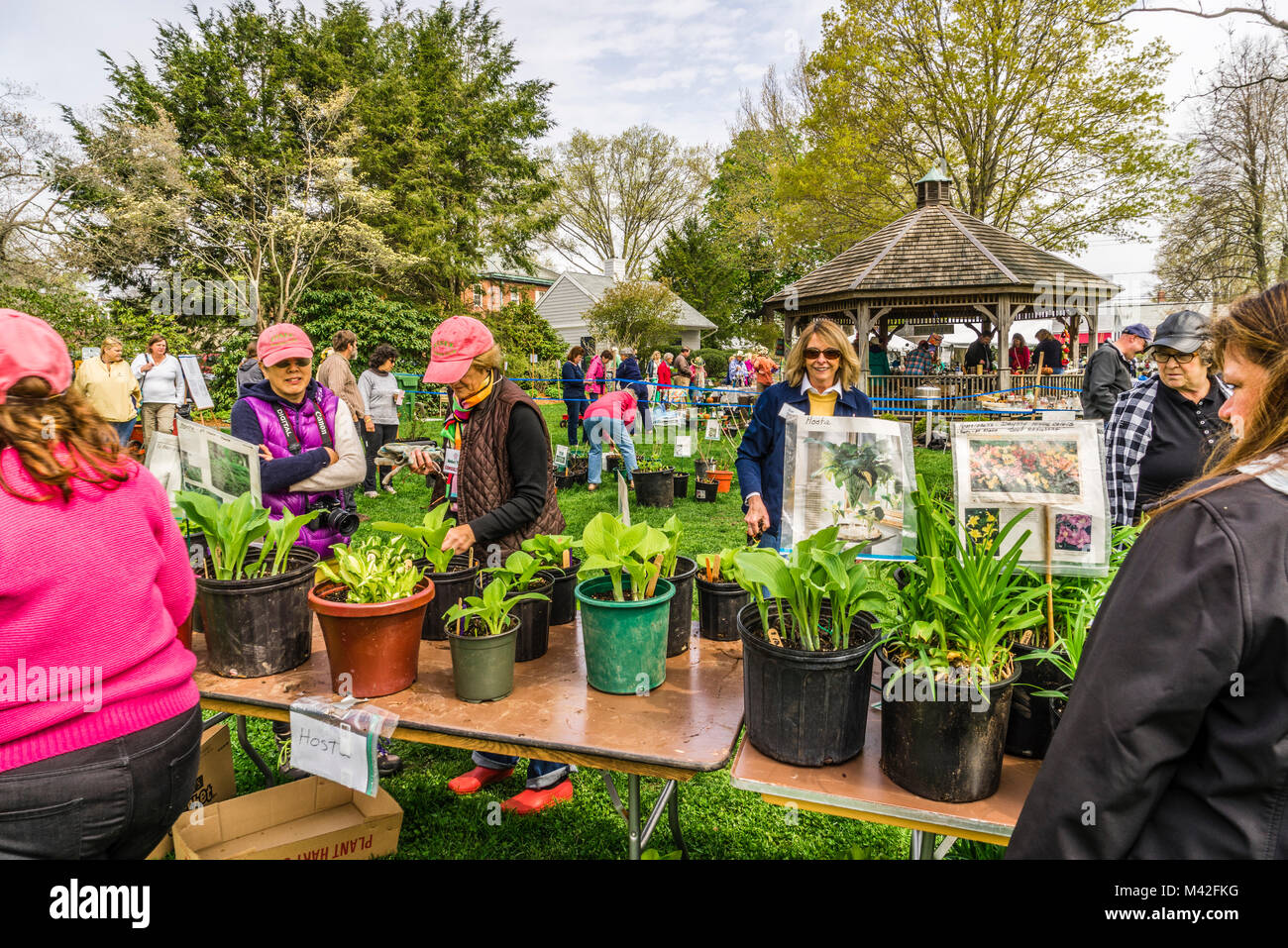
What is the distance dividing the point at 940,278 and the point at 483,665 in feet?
44.5

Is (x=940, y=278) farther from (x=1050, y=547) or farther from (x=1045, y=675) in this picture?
(x=1045, y=675)

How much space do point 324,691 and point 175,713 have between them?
45 cm

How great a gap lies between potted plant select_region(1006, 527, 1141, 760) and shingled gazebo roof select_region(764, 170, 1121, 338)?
12.7 m

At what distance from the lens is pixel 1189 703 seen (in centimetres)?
97

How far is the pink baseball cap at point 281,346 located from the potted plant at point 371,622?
1.25 meters

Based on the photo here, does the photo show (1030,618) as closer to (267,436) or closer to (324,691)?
(324,691)

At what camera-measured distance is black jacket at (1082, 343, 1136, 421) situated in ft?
20.8

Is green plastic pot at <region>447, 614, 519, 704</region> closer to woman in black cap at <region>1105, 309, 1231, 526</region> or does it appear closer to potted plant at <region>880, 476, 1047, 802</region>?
potted plant at <region>880, 476, 1047, 802</region>

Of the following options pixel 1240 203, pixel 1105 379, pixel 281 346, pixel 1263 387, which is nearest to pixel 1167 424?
pixel 1263 387

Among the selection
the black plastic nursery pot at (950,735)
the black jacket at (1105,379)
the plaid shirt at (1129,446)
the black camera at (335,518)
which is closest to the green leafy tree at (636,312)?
the black jacket at (1105,379)

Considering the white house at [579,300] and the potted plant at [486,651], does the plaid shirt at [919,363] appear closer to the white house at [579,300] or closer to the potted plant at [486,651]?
the potted plant at [486,651]

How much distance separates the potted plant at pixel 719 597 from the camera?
2.30 metres
